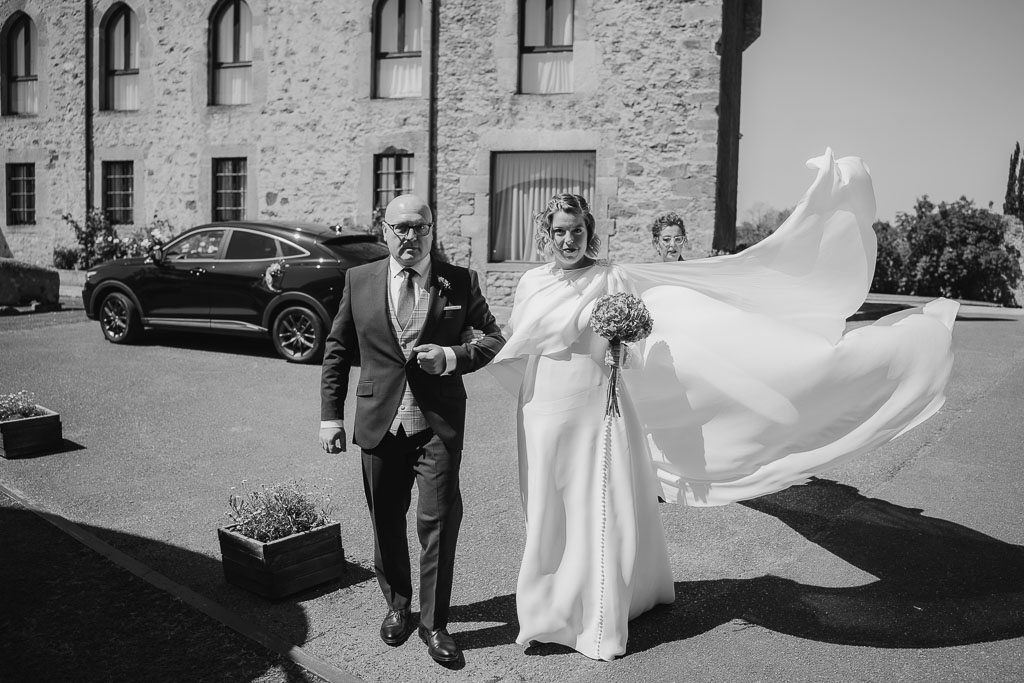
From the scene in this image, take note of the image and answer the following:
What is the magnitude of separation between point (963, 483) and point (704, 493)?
317 centimetres

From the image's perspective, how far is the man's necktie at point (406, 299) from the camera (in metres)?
4.06

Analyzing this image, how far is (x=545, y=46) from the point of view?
17.8 meters

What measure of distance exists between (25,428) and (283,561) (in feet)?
12.8

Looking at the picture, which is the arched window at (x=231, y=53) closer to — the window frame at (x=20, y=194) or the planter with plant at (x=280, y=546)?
the window frame at (x=20, y=194)

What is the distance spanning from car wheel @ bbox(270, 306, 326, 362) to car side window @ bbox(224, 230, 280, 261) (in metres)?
0.87

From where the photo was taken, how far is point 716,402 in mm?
4562

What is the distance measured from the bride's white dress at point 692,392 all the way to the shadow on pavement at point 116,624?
4.09 ft

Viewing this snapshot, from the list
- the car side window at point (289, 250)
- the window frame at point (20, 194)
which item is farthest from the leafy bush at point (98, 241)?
the car side window at point (289, 250)

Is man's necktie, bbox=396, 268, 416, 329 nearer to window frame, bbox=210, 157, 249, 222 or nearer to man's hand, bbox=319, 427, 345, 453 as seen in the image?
man's hand, bbox=319, 427, 345, 453

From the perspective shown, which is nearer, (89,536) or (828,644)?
(828,644)

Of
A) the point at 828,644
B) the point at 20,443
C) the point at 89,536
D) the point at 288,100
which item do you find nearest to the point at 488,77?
Answer: the point at 288,100

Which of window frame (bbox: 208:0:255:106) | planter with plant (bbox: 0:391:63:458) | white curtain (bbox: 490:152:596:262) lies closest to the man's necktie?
planter with plant (bbox: 0:391:63:458)

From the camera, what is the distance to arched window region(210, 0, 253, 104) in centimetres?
2045

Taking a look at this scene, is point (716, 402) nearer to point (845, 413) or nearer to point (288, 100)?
point (845, 413)
